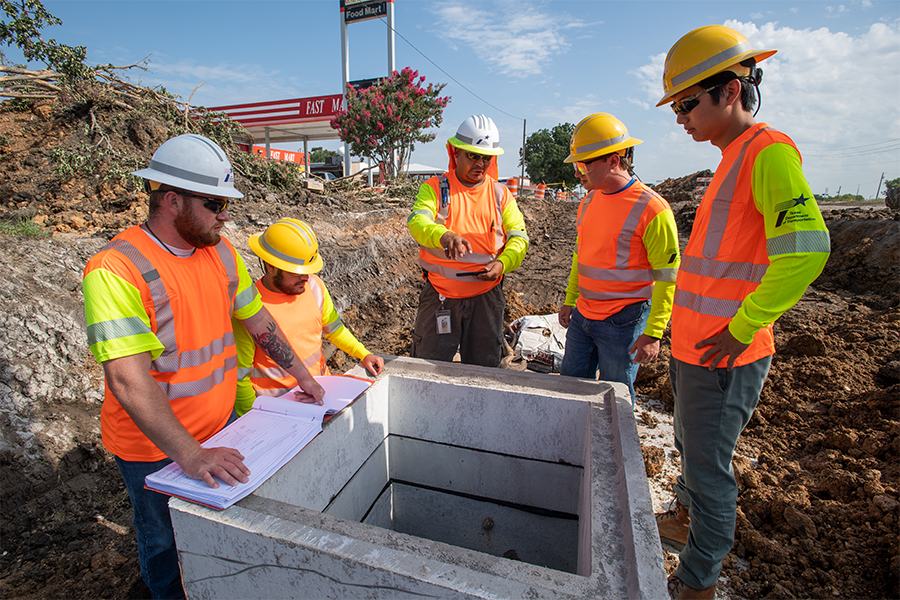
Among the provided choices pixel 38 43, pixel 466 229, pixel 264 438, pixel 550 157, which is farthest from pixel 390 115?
pixel 550 157

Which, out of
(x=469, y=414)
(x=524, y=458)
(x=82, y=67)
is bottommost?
(x=524, y=458)

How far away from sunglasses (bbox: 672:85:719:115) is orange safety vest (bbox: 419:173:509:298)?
1599 mm

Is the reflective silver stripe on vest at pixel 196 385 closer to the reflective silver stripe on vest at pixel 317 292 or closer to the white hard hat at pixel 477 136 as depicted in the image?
the reflective silver stripe on vest at pixel 317 292

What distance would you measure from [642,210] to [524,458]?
1.55 meters

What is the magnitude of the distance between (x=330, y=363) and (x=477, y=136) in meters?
3.34

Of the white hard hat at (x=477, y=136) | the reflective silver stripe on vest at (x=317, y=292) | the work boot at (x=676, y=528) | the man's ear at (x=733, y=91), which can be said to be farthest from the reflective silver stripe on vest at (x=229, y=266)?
the work boot at (x=676, y=528)

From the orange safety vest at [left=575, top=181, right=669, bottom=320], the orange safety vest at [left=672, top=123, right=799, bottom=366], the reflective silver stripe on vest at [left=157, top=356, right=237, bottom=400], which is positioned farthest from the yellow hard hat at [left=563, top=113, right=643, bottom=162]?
the reflective silver stripe on vest at [left=157, top=356, right=237, bottom=400]

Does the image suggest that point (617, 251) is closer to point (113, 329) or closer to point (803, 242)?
point (803, 242)

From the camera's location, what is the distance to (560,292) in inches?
321

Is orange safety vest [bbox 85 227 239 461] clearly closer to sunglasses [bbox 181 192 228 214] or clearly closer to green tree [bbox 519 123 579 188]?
sunglasses [bbox 181 192 228 214]

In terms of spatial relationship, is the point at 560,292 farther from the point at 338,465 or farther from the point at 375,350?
the point at 338,465

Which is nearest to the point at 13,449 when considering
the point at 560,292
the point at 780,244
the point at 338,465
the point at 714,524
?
the point at 338,465

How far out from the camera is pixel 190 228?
1760 mm

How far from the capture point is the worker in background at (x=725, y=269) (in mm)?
1636
